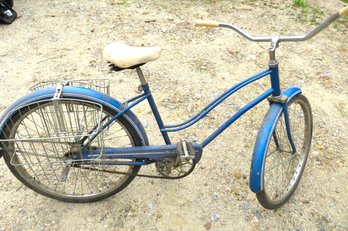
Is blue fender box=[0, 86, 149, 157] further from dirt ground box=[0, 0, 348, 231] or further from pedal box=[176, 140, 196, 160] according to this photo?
dirt ground box=[0, 0, 348, 231]

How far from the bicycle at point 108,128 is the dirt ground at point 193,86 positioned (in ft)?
0.53

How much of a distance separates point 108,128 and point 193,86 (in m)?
1.54

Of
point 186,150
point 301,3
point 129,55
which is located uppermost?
point 129,55

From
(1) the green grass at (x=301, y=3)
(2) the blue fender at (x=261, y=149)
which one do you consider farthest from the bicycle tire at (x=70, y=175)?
(1) the green grass at (x=301, y=3)

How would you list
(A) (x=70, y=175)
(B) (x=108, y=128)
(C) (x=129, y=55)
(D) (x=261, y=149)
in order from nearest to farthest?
(C) (x=129, y=55) → (D) (x=261, y=149) → (B) (x=108, y=128) → (A) (x=70, y=175)

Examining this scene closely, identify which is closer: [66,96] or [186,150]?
[66,96]

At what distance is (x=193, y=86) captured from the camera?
3.52 metres

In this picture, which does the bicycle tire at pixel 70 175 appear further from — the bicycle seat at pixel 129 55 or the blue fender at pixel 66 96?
the bicycle seat at pixel 129 55

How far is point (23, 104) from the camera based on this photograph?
1.89 meters

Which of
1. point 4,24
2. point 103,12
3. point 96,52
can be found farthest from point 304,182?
point 4,24

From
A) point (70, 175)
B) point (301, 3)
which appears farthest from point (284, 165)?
point (301, 3)

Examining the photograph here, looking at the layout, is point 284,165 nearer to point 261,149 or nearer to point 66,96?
point 261,149

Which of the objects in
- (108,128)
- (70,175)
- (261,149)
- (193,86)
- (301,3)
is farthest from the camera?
(301,3)

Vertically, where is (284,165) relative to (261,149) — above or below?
below
